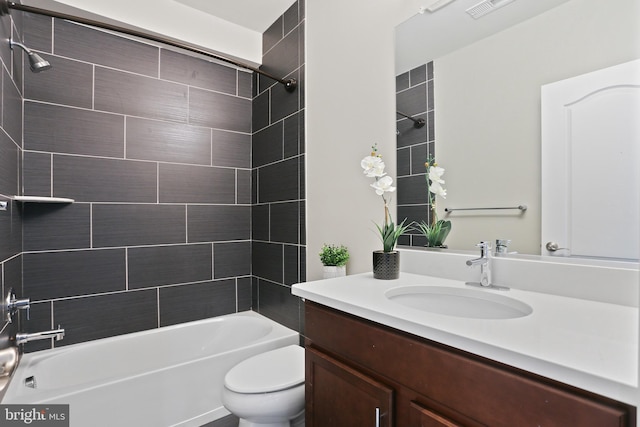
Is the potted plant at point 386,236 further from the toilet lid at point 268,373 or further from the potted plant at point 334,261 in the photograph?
the toilet lid at point 268,373

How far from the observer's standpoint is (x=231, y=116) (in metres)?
2.66

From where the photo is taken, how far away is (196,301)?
8.09ft

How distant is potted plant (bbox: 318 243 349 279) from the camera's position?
5.72 feet

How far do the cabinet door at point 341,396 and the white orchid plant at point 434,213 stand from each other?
0.69 meters

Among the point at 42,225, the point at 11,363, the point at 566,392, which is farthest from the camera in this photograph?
the point at 42,225

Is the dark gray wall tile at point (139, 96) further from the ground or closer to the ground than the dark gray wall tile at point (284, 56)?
closer to the ground

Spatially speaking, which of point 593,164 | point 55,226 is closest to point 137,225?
point 55,226

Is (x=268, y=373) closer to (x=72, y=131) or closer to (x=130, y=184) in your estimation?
(x=130, y=184)

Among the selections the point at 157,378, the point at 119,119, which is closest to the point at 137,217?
the point at 119,119

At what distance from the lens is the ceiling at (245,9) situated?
228cm

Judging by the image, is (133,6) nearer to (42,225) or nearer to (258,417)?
(42,225)

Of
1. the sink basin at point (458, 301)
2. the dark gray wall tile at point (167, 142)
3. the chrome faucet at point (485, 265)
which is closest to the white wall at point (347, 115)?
the sink basin at point (458, 301)

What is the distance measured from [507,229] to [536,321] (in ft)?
1.53

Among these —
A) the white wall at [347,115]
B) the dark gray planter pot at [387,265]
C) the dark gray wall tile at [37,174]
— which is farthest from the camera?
the dark gray wall tile at [37,174]
